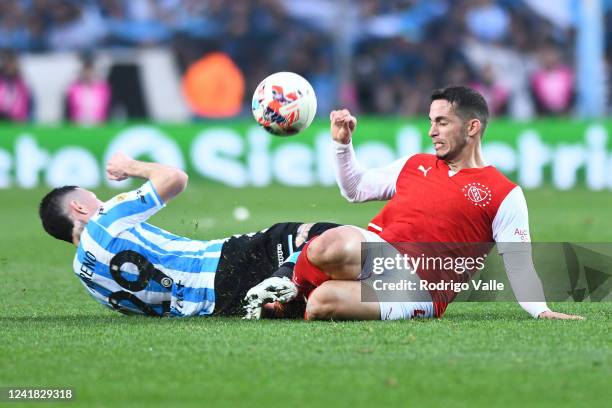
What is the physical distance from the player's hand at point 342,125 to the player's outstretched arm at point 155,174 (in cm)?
100

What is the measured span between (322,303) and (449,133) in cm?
129

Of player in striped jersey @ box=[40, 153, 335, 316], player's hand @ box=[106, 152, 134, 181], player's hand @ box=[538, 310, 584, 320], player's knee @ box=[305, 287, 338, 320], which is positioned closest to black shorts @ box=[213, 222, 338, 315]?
player in striped jersey @ box=[40, 153, 335, 316]

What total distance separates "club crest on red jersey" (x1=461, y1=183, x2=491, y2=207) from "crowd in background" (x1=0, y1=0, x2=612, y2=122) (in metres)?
14.2

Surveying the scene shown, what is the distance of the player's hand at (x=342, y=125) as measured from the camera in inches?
293

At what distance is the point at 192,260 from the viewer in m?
7.22

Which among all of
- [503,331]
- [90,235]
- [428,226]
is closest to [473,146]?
[428,226]

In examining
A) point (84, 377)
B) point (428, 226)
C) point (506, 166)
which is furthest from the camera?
point (506, 166)

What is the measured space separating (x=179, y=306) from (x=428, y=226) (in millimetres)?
1551

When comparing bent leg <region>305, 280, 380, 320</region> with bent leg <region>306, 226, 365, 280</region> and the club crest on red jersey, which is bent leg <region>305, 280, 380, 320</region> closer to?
bent leg <region>306, 226, 365, 280</region>

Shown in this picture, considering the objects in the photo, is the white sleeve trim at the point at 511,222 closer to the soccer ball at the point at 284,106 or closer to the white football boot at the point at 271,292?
the white football boot at the point at 271,292

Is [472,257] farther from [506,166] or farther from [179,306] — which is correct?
[506,166]

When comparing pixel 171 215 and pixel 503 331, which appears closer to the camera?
pixel 503 331

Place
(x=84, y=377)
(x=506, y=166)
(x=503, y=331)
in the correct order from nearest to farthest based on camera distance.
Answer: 1. (x=84, y=377)
2. (x=503, y=331)
3. (x=506, y=166)

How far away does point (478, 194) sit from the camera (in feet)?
23.3
